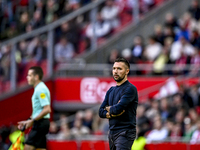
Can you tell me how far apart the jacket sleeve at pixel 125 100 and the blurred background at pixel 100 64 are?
240 inches

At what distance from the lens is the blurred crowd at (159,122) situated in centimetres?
1423

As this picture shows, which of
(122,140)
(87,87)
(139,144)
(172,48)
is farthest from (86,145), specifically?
(122,140)

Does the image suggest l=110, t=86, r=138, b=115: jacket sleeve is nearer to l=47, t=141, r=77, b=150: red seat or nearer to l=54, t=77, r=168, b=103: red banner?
l=47, t=141, r=77, b=150: red seat

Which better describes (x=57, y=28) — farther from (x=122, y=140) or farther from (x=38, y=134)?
(x=122, y=140)

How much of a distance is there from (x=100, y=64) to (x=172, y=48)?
305cm

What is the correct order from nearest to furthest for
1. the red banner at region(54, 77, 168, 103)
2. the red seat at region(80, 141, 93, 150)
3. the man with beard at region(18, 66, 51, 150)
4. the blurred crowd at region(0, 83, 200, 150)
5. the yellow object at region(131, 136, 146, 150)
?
the man with beard at region(18, 66, 51, 150), the yellow object at region(131, 136, 146, 150), the blurred crowd at region(0, 83, 200, 150), the red seat at region(80, 141, 93, 150), the red banner at region(54, 77, 168, 103)

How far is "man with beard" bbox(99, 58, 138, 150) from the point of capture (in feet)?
25.3

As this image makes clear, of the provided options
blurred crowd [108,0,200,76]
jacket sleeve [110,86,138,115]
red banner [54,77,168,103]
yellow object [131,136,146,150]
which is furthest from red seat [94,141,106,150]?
jacket sleeve [110,86,138,115]

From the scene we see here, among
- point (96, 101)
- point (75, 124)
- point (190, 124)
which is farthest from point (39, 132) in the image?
point (96, 101)

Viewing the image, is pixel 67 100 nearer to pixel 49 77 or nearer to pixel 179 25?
pixel 49 77

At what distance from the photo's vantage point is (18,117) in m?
17.5

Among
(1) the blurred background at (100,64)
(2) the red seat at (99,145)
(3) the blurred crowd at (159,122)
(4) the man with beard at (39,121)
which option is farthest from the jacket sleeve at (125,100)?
(2) the red seat at (99,145)

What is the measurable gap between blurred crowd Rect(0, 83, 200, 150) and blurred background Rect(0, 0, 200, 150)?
3 centimetres

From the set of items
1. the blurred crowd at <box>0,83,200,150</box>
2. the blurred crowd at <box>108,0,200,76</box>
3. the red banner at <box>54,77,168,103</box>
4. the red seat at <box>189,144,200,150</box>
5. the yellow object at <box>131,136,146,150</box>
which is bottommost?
the red seat at <box>189,144,200,150</box>
